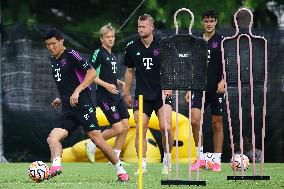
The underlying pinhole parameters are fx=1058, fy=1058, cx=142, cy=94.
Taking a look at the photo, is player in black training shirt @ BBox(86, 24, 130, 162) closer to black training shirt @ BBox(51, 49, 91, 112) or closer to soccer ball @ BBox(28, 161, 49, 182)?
black training shirt @ BBox(51, 49, 91, 112)

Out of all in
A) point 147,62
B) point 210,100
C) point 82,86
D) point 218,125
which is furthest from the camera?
point 218,125

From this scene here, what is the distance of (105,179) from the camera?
12.6m

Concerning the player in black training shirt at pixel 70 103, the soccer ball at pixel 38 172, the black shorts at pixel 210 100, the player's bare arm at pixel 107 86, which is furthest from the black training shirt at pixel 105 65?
the soccer ball at pixel 38 172

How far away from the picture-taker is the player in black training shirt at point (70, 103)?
39.2 ft

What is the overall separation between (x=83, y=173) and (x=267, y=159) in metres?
5.55

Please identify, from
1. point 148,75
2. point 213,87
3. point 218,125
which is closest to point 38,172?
point 148,75

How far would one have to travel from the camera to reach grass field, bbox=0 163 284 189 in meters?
11.3

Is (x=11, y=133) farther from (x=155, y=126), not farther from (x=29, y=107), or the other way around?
(x=155, y=126)

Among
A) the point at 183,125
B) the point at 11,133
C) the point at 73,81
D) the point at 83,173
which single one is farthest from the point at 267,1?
the point at 73,81

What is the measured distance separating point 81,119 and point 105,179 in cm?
92

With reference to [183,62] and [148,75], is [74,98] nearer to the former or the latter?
[183,62]

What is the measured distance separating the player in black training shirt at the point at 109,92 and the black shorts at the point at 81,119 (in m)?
3.91

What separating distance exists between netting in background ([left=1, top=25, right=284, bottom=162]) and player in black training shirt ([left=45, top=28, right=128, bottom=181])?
640 cm

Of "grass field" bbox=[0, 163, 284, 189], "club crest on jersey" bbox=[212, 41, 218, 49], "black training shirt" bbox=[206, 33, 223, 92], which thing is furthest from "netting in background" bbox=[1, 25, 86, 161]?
"club crest on jersey" bbox=[212, 41, 218, 49]
